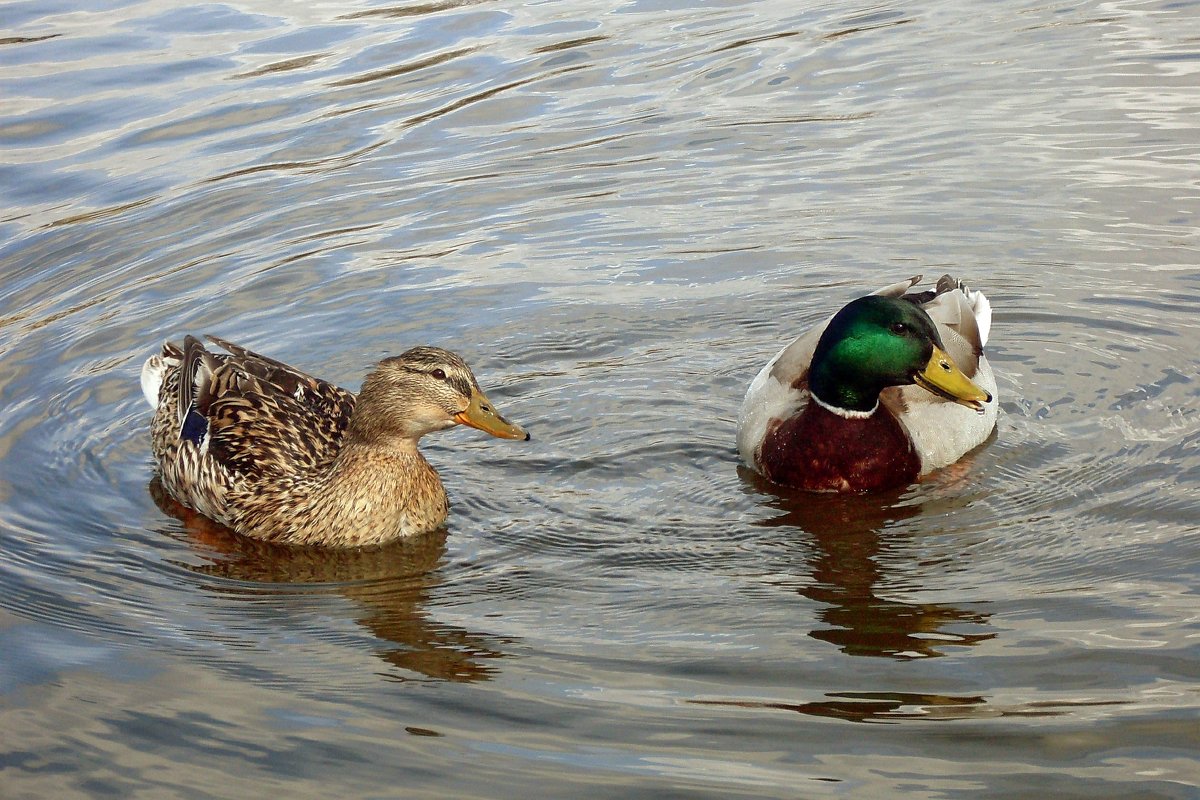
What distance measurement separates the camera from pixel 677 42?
1413 cm

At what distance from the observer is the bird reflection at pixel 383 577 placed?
5613mm

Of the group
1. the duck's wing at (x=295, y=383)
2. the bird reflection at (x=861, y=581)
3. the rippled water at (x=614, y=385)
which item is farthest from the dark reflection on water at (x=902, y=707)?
the duck's wing at (x=295, y=383)

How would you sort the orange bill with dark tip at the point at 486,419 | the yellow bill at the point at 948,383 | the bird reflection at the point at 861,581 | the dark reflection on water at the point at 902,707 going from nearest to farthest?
the dark reflection on water at the point at 902,707
the bird reflection at the point at 861,581
the orange bill with dark tip at the point at 486,419
the yellow bill at the point at 948,383

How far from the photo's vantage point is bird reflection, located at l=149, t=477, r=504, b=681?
5613 mm

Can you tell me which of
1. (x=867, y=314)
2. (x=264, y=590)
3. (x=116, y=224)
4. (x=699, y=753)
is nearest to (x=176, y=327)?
(x=116, y=224)

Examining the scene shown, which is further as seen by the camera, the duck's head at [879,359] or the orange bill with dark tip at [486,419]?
the duck's head at [879,359]

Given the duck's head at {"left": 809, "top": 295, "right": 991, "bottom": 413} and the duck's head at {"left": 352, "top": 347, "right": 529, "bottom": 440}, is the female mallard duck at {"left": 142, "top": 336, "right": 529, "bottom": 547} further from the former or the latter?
the duck's head at {"left": 809, "top": 295, "right": 991, "bottom": 413}

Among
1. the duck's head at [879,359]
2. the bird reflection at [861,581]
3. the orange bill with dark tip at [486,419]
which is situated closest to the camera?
the bird reflection at [861,581]

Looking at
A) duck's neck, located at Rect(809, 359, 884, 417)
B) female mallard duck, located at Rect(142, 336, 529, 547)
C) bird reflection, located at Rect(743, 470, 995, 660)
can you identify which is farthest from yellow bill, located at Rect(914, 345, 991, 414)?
female mallard duck, located at Rect(142, 336, 529, 547)

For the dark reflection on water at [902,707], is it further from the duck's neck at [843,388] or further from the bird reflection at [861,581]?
the duck's neck at [843,388]

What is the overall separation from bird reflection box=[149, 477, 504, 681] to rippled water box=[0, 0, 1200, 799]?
0.03 metres

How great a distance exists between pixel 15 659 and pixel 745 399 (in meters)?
3.67

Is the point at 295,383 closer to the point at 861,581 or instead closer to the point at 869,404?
the point at 869,404

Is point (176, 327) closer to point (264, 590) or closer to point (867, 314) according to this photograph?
point (264, 590)
